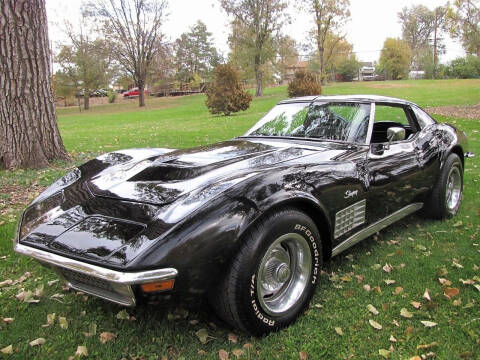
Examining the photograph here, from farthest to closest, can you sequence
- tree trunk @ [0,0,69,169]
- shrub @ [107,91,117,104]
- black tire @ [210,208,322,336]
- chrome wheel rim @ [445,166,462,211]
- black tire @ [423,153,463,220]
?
shrub @ [107,91,117,104]
tree trunk @ [0,0,69,169]
chrome wheel rim @ [445,166,462,211]
black tire @ [423,153,463,220]
black tire @ [210,208,322,336]

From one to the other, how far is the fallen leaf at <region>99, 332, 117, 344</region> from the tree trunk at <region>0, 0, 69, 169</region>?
448 cm

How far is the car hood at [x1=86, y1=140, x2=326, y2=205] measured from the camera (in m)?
2.49

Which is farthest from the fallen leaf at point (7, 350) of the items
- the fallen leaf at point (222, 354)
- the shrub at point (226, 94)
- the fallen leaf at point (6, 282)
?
the shrub at point (226, 94)

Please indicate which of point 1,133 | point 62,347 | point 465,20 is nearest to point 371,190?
point 62,347

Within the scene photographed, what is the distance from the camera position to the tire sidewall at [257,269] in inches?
86.7

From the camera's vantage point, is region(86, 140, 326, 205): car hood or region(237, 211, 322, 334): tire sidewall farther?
region(86, 140, 326, 205): car hood

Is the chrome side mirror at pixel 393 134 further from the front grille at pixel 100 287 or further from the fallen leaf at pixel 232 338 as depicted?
the front grille at pixel 100 287

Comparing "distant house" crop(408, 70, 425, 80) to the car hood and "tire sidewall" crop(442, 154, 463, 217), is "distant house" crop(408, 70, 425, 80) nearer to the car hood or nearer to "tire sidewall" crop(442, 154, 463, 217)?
"tire sidewall" crop(442, 154, 463, 217)

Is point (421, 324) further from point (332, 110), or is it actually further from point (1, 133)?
point (1, 133)

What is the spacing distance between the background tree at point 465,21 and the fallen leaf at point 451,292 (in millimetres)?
18748

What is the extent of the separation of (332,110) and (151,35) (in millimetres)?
40117

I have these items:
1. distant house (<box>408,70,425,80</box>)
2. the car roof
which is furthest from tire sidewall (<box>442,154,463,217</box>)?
distant house (<box>408,70,425,80</box>)

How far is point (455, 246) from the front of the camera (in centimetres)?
375

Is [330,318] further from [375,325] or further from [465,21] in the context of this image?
[465,21]
